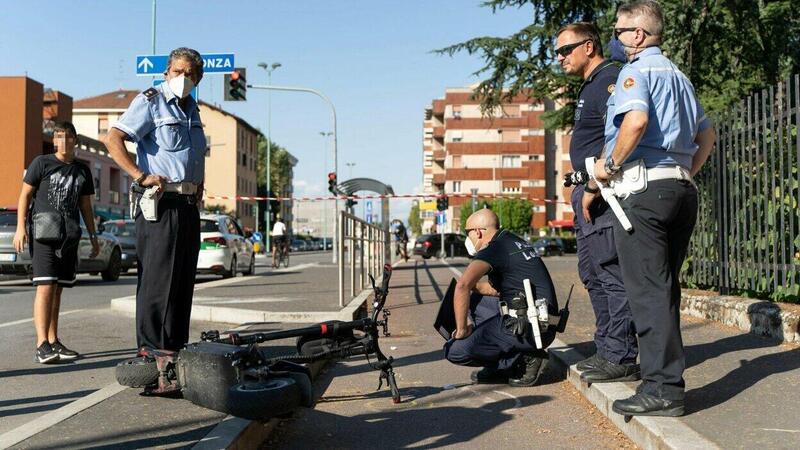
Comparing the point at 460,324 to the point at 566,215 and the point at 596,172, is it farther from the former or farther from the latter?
the point at 566,215

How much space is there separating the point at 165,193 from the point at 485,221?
226cm

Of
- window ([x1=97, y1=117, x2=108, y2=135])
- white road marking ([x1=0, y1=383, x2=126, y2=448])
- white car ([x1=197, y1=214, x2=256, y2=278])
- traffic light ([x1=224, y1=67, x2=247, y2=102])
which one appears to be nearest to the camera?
white road marking ([x1=0, y1=383, x2=126, y2=448])

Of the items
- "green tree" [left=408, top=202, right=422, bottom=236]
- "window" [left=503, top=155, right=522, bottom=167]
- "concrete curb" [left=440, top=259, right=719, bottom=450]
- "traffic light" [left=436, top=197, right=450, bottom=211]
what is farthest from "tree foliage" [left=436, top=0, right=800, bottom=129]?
"green tree" [left=408, top=202, right=422, bottom=236]

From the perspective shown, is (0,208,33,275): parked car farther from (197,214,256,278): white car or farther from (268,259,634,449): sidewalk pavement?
(268,259,634,449): sidewalk pavement

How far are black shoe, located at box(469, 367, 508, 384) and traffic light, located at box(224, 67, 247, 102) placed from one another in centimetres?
1904

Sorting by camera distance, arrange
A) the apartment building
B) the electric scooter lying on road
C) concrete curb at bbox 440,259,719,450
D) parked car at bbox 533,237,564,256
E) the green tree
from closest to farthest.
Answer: concrete curb at bbox 440,259,719,450 < the electric scooter lying on road < parked car at bbox 533,237,564,256 < the apartment building < the green tree

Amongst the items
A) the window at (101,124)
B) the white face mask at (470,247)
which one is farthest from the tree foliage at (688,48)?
the window at (101,124)

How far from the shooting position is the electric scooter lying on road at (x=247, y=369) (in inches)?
159

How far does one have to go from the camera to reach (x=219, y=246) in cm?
1917

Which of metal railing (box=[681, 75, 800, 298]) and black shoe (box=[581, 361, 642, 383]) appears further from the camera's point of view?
metal railing (box=[681, 75, 800, 298])

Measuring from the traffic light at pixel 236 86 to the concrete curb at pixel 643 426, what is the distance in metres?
19.4

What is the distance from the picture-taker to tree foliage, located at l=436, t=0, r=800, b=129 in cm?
1477

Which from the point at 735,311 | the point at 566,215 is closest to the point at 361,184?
the point at 735,311

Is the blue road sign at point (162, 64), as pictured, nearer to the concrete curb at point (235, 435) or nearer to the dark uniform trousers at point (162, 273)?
the dark uniform trousers at point (162, 273)
